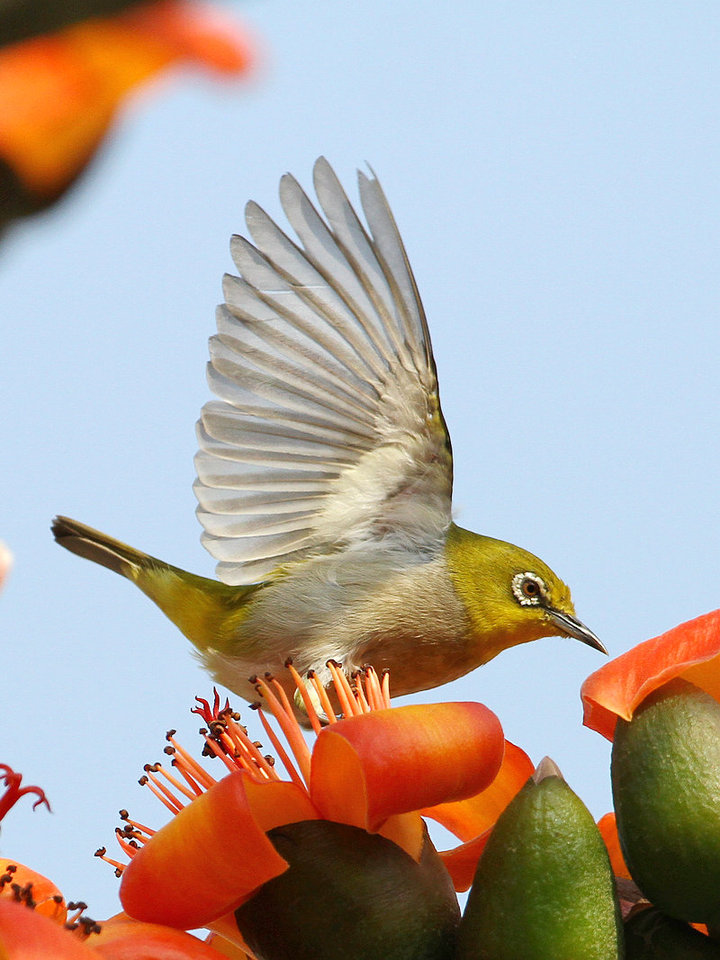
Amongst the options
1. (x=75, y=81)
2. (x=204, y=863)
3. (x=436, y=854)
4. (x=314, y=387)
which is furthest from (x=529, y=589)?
(x=75, y=81)

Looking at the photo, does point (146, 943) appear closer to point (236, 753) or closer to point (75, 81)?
point (236, 753)

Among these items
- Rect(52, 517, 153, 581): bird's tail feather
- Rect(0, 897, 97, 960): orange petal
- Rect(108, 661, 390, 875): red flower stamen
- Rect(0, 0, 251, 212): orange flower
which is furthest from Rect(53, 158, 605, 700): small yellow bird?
Rect(0, 0, 251, 212): orange flower

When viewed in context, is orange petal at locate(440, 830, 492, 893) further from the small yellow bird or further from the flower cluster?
the small yellow bird

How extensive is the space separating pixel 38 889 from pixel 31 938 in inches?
37.5

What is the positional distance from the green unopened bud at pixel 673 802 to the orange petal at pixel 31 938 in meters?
0.95

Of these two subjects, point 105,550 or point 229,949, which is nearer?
point 229,949

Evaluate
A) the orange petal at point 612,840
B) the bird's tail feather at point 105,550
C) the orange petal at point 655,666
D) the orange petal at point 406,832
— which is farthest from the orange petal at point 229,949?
the bird's tail feather at point 105,550

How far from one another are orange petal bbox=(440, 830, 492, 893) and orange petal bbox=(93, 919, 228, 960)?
1.58 ft

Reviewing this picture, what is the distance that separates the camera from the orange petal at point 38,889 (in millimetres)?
Answer: 1908

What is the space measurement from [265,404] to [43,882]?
2.57 meters

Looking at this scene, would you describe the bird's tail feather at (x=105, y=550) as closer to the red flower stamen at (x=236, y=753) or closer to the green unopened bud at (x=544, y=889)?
the red flower stamen at (x=236, y=753)

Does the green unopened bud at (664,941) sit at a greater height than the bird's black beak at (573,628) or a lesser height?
lesser

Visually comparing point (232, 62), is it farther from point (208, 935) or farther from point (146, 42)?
point (208, 935)

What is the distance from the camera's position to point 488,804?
2189 mm
